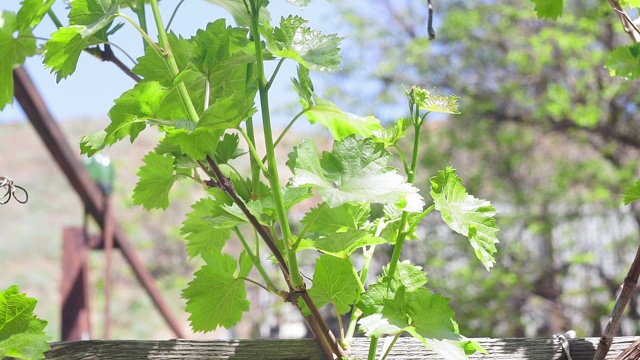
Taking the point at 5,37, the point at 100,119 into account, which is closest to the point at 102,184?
the point at 5,37

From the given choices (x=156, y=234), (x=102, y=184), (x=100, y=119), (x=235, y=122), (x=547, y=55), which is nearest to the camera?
(x=235, y=122)

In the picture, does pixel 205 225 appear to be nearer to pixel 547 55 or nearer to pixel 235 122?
pixel 235 122

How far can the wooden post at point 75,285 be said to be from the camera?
3312 millimetres

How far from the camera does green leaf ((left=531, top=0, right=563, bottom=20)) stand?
59 centimetres

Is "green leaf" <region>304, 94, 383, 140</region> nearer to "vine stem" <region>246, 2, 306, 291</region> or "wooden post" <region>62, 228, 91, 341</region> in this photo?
"vine stem" <region>246, 2, 306, 291</region>

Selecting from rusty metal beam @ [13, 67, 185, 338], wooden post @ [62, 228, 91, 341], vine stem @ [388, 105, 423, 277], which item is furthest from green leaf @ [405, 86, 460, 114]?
wooden post @ [62, 228, 91, 341]

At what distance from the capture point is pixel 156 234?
759cm

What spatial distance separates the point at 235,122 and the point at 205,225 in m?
0.15

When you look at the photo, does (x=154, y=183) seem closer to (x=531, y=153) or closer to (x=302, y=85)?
(x=302, y=85)

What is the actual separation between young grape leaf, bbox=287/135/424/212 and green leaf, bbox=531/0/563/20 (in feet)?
0.89

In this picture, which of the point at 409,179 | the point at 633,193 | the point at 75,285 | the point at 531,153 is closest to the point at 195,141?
the point at 409,179

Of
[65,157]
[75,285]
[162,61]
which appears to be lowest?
[75,285]

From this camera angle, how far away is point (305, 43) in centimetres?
43

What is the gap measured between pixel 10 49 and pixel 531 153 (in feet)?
15.0
